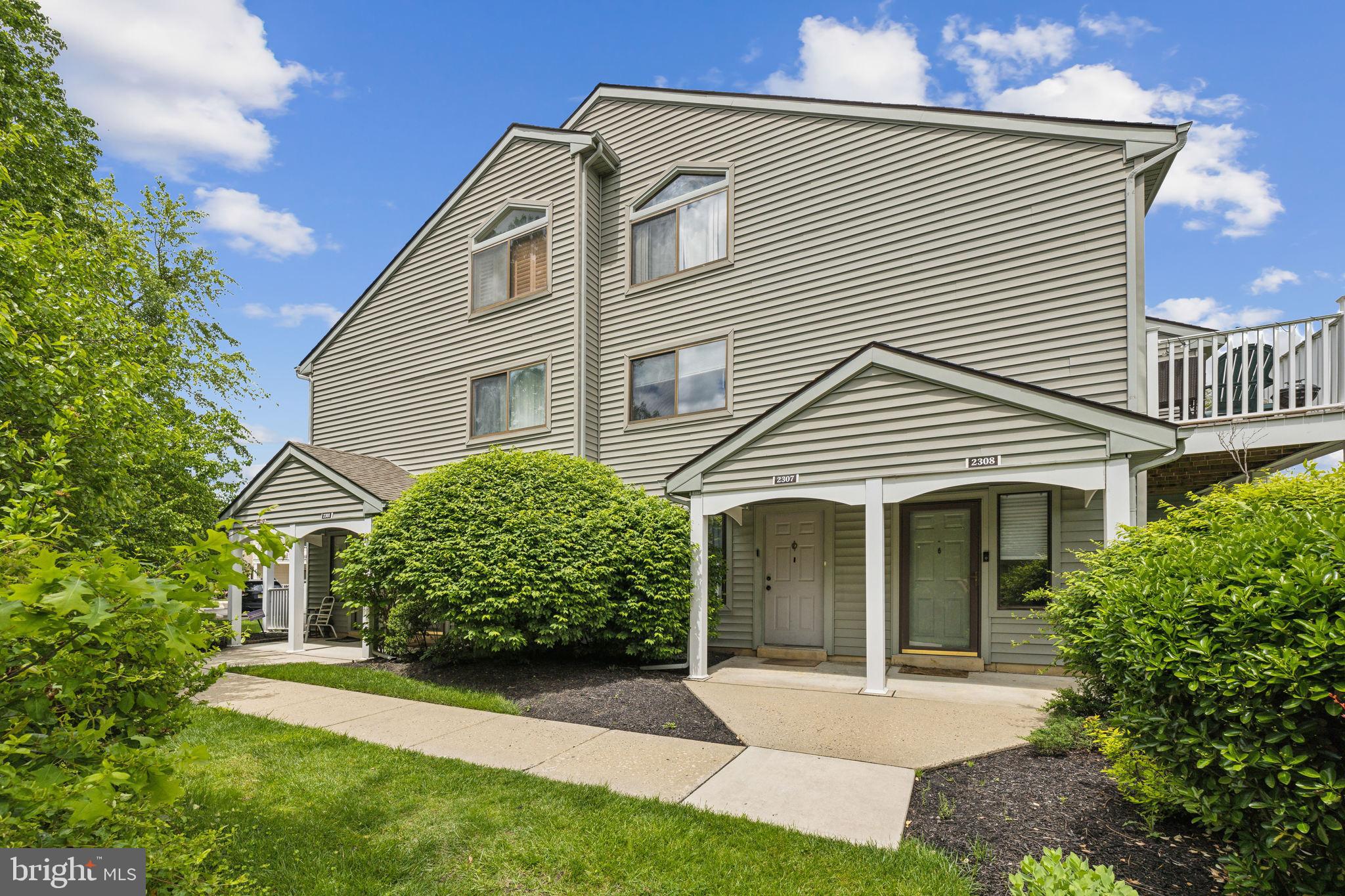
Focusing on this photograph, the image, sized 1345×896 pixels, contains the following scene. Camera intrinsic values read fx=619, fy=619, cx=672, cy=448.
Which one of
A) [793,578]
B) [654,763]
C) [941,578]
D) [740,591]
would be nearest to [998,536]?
[941,578]

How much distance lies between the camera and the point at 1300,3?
23.4 ft

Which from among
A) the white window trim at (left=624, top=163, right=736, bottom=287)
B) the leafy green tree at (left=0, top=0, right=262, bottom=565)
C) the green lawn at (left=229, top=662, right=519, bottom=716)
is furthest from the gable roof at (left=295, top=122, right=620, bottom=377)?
the green lawn at (left=229, top=662, right=519, bottom=716)


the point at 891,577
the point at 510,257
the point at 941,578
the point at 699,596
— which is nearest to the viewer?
the point at 699,596

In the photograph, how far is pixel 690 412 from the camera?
11.2 metres

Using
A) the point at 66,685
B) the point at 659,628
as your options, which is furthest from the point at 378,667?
the point at 66,685

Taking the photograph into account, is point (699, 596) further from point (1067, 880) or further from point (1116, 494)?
point (1067, 880)

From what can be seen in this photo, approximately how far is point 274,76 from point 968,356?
10818 mm

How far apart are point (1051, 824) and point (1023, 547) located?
5.77 metres

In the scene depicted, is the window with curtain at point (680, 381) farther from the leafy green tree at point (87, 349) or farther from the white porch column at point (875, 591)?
the leafy green tree at point (87, 349)

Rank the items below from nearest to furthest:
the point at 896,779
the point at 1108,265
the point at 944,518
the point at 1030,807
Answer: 1. the point at 1030,807
2. the point at 896,779
3. the point at 1108,265
4. the point at 944,518

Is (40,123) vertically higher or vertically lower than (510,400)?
higher

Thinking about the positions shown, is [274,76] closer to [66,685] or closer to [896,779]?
[66,685]

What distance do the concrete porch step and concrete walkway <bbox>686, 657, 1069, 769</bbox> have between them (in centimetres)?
67

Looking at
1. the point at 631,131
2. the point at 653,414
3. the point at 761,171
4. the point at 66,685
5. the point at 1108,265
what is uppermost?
the point at 631,131
